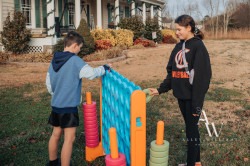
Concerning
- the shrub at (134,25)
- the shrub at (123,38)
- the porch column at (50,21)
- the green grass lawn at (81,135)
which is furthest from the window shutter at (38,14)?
the green grass lawn at (81,135)

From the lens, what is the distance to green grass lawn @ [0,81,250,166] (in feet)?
13.4

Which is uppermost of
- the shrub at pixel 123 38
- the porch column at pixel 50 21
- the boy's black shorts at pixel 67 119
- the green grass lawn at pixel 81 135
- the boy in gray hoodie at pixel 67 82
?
the porch column at pixel 50 21

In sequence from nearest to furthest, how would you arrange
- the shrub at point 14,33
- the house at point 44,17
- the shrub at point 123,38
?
the shrub at point 14,33 < the house at point 44,17 < the shrub at point 123,38

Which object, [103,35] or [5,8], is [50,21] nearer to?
[5,8]

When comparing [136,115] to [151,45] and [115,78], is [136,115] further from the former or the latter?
[151,45]

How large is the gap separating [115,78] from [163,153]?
1.11 meters

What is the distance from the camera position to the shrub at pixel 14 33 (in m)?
14.2

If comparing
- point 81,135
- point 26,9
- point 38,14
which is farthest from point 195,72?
point 38,14

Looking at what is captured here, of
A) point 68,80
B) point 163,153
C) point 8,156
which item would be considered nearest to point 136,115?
point 163,153

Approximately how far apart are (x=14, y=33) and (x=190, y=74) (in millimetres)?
12659

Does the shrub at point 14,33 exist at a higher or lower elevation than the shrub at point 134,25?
lower

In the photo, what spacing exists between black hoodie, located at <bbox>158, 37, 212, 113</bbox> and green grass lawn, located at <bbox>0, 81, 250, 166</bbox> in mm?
1141

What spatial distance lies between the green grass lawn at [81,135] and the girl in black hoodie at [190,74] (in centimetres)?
75

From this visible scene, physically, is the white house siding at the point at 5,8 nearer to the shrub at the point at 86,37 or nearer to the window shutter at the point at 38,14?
the window shutter at the point at 38,14
